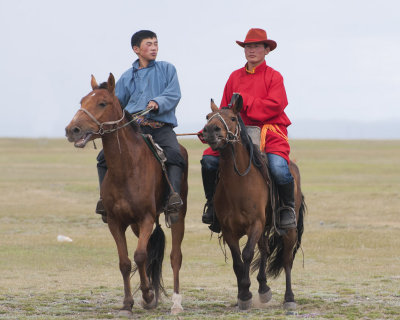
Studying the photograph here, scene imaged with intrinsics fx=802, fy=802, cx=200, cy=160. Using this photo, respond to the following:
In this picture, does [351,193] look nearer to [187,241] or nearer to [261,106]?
[187,241]

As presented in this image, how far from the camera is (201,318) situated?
8.23 m

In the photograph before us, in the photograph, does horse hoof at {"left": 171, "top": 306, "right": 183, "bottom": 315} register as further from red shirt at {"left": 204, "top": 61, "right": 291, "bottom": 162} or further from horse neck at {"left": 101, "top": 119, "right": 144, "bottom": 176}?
red shirt at {"left": 204, "top": 61, "right": 291, "bottom": 162}

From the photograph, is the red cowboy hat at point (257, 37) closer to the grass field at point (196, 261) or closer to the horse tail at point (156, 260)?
the horse tail at point (156, 260)

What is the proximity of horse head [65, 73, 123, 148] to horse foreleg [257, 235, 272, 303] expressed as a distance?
260 centimetres

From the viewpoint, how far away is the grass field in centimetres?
907

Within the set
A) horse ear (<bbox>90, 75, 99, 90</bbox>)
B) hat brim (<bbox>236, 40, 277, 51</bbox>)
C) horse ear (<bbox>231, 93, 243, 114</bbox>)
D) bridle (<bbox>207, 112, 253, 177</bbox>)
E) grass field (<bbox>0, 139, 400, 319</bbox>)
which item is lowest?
grass field (<bbox>0, 139, 400, 319</bbox>)

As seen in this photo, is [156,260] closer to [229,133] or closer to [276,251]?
[276,251]

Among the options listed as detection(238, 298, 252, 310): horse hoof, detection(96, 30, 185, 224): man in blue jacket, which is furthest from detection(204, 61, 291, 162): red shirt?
detection(238, 298, 252, 310): horse hoof

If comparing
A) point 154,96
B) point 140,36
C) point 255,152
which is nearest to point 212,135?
point 255,152

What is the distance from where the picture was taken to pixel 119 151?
8.46m

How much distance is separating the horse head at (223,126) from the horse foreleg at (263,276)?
1.82 meters

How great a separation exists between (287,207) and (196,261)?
6.17 metres

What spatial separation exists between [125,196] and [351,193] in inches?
823

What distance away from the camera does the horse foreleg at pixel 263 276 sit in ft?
31.5
